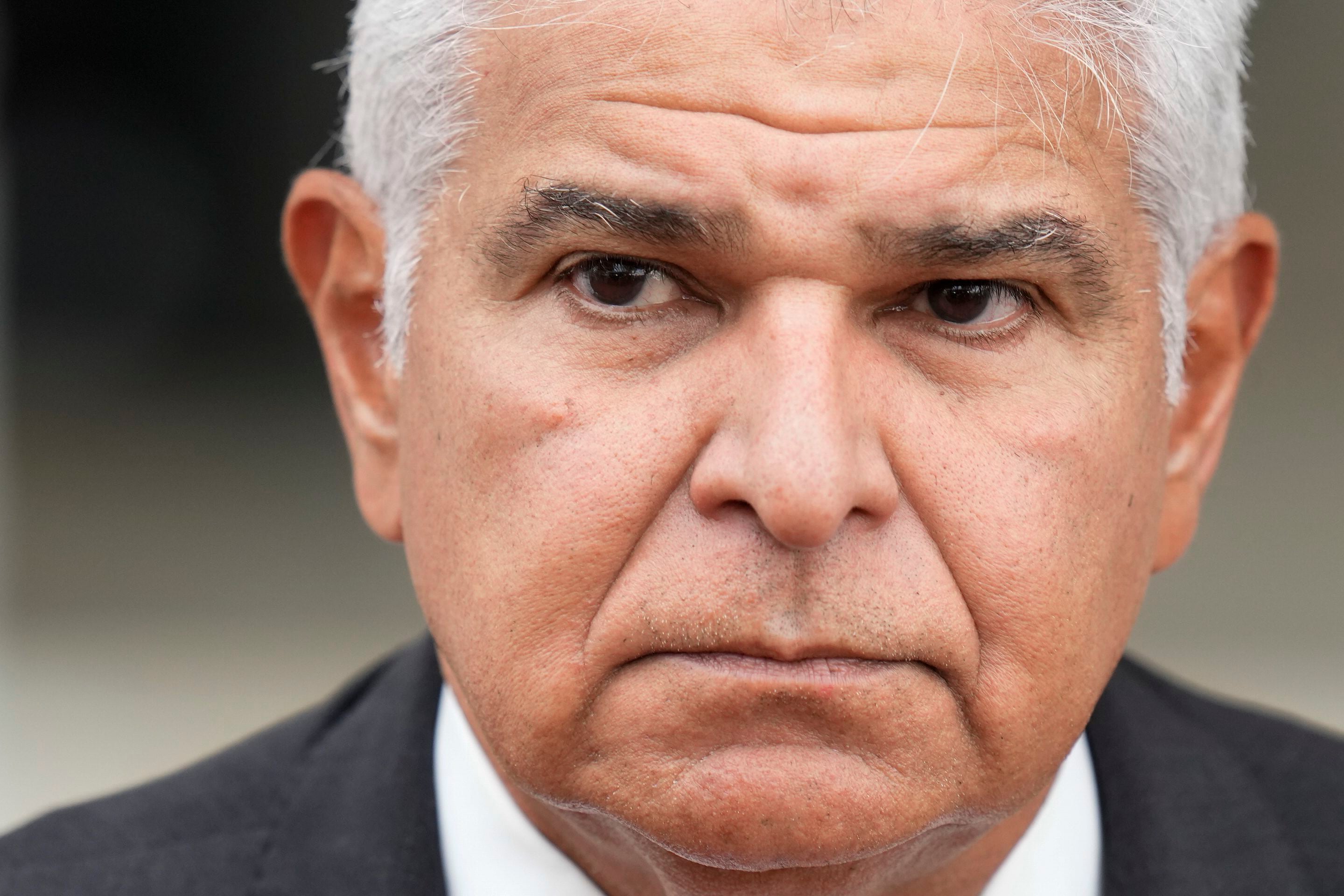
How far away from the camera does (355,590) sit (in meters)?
8.75

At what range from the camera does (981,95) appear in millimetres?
1957

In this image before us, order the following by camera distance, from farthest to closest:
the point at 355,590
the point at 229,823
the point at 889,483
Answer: the point at 355,590, the point at 229,823, the point at 889,483

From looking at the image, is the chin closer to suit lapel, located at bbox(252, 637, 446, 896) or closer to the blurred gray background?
suit lapel, located at bbox(252, 637, 446, 896)

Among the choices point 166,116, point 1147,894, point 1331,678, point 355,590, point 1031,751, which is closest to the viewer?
point 1031,751

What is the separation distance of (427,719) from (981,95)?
1.47 m

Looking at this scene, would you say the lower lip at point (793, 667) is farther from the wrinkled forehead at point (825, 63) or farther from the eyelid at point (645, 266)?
the wrinkled forehead at point (825, 63)

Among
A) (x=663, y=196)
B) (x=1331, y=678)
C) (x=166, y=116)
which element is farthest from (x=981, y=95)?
(x=166, y=116)

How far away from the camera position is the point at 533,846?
2.40 m

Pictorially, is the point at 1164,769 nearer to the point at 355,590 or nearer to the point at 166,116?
the point at 355,590

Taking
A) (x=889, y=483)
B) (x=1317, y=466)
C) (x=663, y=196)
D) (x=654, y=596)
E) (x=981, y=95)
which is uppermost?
(x=981, y=95)

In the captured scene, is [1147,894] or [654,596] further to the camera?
[1147,894]

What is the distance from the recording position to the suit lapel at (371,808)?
2391 millimetres

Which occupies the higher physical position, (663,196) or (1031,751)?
(663,196)

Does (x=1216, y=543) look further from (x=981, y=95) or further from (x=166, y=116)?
Result: (x=166, y=116)
